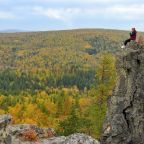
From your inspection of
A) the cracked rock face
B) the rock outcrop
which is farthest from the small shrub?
the cracked rock face

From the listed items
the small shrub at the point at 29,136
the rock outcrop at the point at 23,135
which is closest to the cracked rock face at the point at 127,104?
the rock outcrop at the point at 23,135

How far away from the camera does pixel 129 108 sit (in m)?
34.6

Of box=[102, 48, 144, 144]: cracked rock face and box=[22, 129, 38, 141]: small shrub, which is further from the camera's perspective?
box=[22, 129, 38, 141]: small shrub

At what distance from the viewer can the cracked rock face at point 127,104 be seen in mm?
33562

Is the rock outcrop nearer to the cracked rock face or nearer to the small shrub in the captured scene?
the small shrub

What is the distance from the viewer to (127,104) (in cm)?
3462

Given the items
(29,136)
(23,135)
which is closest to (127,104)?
(29,136)

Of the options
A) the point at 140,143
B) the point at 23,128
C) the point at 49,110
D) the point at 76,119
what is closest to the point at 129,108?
the point at 140,143

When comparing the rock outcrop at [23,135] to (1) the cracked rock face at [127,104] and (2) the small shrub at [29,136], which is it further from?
(1) the cracked rock face at [127,104]

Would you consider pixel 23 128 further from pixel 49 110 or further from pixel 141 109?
pixel 49 110

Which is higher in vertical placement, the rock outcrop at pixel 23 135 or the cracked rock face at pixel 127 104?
the cracked rock face at pixel 127 104

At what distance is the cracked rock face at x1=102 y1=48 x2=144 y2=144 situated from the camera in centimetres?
3356

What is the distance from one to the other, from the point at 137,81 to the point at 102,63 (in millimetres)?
19908

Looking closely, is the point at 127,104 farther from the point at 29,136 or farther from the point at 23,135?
the point at 23,135
